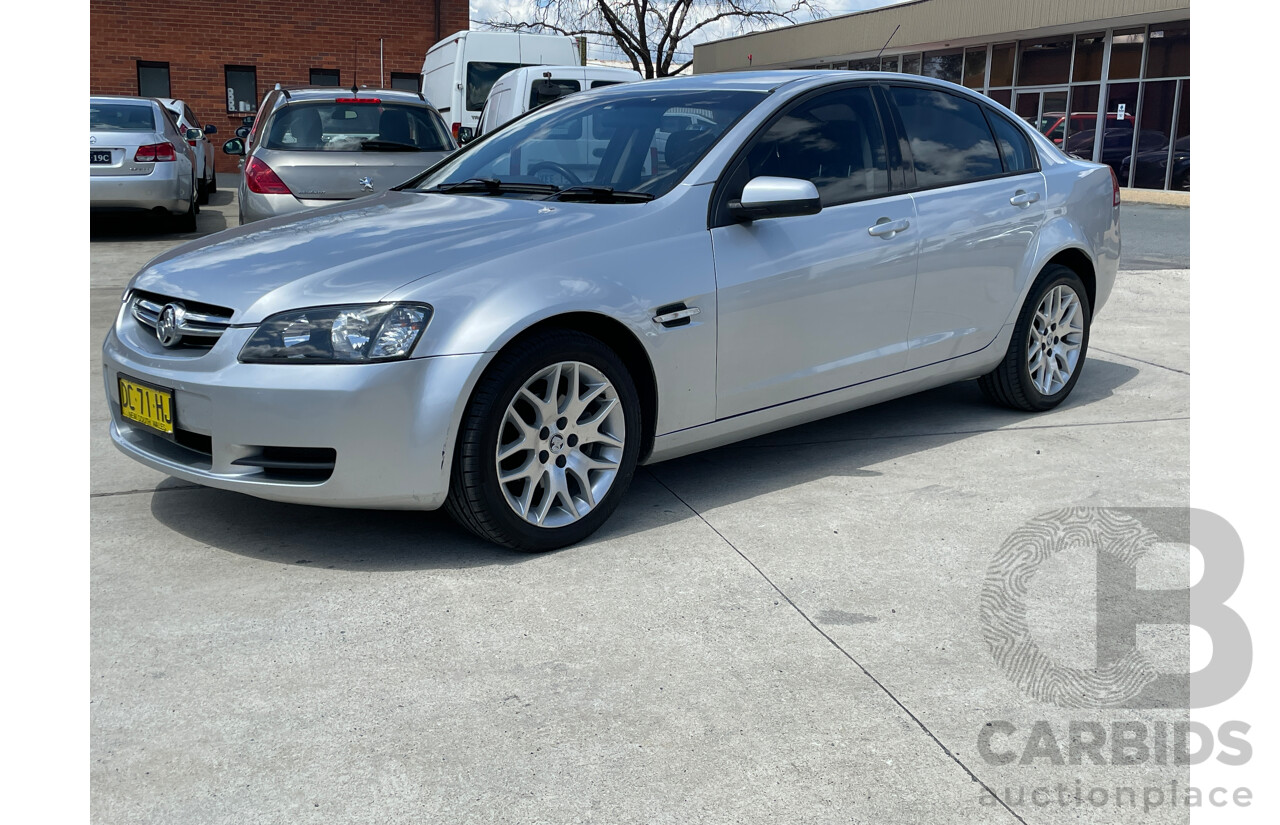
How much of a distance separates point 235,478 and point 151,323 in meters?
0.70

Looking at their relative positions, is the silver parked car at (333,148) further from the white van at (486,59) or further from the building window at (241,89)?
the building window at (241,89)

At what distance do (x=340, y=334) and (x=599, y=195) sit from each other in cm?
123

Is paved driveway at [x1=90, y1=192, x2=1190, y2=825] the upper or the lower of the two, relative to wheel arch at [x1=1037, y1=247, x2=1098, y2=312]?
lower

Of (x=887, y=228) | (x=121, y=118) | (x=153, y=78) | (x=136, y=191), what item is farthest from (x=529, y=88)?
(x=153, y=78)

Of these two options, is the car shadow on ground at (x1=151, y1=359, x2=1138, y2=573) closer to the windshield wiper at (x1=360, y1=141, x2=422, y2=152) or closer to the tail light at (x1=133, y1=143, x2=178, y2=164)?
the windshield wiper at (x1=360, y1=141, x2=422, y2=152)

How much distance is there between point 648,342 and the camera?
3971 millimetres

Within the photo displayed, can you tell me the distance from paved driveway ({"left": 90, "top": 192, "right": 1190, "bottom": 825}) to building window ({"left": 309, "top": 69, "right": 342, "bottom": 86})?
2573cm

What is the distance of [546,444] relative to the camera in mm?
3842

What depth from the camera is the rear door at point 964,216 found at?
4949 millimetres

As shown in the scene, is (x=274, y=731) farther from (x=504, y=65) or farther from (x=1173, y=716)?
(x=504, y=65)

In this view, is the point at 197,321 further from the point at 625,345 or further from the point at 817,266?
the point at 817,266

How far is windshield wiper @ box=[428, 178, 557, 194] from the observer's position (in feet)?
14.8

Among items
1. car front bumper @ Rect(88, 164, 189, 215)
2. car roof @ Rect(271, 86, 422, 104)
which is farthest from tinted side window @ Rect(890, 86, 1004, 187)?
car front bumper @ Rect(88, 164, 189, 215)

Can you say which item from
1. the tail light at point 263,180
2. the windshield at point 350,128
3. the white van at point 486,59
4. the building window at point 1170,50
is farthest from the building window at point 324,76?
the tail light at point 263,180
